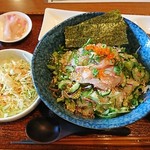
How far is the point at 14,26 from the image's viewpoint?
152cm

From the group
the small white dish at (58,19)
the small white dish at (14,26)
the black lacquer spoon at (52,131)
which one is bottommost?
the black lacquer spoon at (52,131)

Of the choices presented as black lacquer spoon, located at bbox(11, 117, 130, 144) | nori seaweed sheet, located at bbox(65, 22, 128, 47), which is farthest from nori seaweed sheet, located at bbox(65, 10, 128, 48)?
black lacquer spoon, located at bbox(11, 117, 130, 144)

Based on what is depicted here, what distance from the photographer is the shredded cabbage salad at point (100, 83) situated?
3.52 ft

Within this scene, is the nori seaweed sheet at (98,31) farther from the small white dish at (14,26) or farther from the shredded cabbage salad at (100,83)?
the small white dish at (14,26)

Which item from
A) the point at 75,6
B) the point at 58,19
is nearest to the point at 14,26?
the point at 58,19

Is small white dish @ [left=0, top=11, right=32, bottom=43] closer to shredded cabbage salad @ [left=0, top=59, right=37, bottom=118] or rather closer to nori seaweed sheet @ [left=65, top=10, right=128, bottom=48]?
shredded cabbage salad @ [left=0, top=59, right=37, bottom=118]

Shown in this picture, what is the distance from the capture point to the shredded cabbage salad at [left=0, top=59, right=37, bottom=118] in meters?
1.19

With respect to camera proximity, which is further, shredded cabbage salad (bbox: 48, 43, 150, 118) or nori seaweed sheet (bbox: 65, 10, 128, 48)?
nori seaweed sheet (bbox: 65, 10, 128, 48)

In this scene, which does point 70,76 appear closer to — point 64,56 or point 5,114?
point 64,56

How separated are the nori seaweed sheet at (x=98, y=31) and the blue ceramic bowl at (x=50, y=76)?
4cm

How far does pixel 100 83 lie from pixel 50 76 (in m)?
0.25

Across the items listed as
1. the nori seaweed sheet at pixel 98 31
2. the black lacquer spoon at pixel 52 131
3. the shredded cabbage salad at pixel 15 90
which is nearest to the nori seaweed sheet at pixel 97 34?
the nori seaweed sheet at pixel 98 31

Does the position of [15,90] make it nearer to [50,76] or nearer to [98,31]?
[50,76]

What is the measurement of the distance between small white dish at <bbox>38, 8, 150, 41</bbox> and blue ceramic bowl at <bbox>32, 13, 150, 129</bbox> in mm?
247
